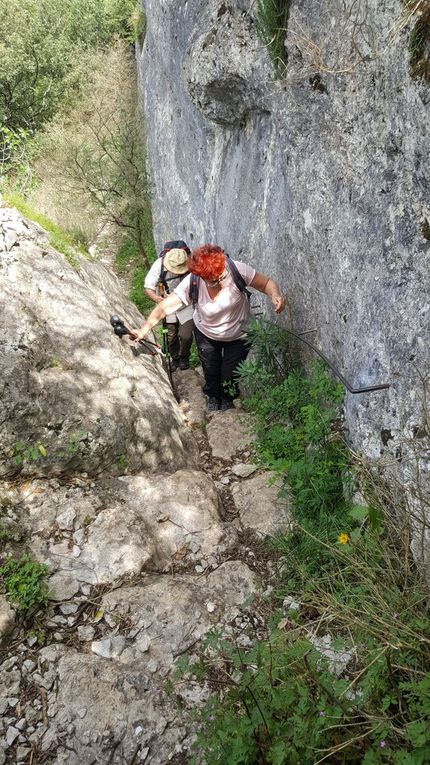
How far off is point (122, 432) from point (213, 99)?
4.34m

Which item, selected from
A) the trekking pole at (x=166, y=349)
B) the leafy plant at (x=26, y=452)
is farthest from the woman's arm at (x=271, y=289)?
the leafy plant at (x=26, y=452)

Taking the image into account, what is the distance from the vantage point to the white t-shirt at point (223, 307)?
5.35 metres

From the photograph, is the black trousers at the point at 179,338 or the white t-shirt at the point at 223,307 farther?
the black trousers at the point at 179,338

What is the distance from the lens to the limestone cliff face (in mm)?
3238

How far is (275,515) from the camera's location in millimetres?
4547

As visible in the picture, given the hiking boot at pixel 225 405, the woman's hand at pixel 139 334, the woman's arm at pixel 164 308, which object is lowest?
the hiking boot at pixel 225 405

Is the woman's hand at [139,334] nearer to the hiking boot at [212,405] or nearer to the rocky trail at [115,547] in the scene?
the rocky trail at [115,547]

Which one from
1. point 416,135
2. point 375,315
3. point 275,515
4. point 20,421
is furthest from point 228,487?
point 416,135

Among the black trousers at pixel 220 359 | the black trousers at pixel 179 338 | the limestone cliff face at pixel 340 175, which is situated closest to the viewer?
the limestone cliff face at pixel 340 175

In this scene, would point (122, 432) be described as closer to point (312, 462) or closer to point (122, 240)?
point (312, 462)

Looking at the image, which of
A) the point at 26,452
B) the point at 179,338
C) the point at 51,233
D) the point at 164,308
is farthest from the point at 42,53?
A: the point at 26,452

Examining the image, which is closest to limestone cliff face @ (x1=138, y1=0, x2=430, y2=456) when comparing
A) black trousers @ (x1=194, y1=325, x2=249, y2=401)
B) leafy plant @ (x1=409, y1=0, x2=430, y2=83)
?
leafy plant @ (x1=409, y1=0, x2=430, y2=83)

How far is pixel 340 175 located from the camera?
13.2 ft

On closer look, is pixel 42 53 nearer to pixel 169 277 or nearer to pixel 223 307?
pixel 169 277
